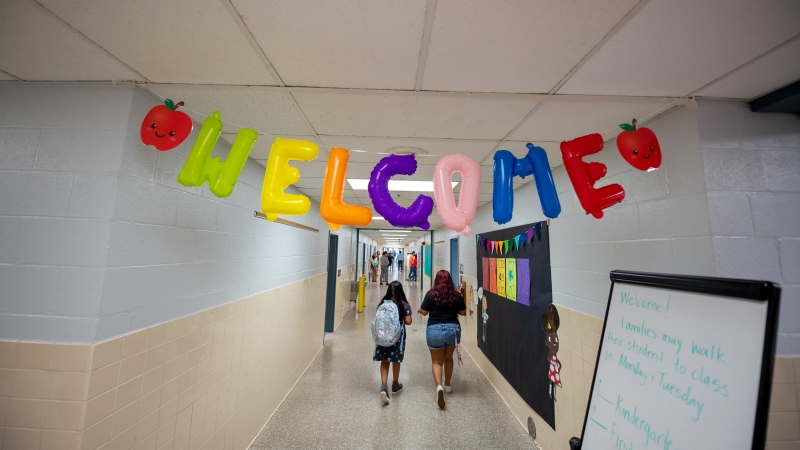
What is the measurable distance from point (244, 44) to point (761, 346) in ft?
5.81

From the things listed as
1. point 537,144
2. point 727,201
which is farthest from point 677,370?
point 537,144

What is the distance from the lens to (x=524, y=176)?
115cm

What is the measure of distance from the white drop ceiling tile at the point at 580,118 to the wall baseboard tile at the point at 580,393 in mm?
1166

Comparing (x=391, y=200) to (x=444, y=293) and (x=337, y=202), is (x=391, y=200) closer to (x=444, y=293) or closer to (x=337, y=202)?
(x=337, y=202)

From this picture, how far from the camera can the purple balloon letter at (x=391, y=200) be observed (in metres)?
1.20

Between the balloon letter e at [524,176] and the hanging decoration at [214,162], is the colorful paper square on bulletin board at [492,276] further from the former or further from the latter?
the hanging decoration at [214,162]

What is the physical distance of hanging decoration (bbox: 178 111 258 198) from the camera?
1.10m

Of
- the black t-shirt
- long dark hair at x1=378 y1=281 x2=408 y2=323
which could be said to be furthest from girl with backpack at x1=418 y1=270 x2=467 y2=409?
long dark hair at x1=378 y1=281 x2=408 y2=323

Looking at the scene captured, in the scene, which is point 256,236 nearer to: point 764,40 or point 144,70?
point 144,70

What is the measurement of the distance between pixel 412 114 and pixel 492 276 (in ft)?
8.25

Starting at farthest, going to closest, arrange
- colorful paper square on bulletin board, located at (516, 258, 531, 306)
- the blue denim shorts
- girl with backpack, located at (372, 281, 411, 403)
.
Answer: the blue denim shorts
girl with backpack, located at (372, 281, 411, 403)
colorful paper square on bulletin board, located at (516, 258, 531, 306)

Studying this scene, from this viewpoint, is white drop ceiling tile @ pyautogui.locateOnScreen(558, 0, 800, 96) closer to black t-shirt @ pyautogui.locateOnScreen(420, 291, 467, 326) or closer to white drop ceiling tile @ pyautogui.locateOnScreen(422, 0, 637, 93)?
white drop ceiling tile @ pyautogui.locateOnScreen(422, 0, 637, 93)

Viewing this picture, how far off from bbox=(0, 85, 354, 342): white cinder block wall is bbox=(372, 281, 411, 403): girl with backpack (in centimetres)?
195

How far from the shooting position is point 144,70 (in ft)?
3.70
